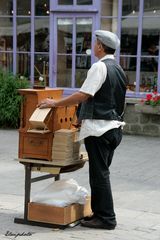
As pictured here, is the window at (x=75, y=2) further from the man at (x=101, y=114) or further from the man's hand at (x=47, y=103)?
the man's hand at (x=47, y=103)

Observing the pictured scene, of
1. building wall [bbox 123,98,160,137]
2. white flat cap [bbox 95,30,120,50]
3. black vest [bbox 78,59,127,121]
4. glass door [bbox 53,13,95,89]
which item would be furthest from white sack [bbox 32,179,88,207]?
glass door [bbox 53,13,95,89]

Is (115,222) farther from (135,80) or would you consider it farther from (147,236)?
(135,80)

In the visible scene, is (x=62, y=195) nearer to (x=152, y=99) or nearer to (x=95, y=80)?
(x=95, y=80)

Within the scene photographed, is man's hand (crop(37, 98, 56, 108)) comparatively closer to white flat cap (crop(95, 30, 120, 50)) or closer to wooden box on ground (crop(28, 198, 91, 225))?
white flat cap (crop(95, 30, 120, 50))

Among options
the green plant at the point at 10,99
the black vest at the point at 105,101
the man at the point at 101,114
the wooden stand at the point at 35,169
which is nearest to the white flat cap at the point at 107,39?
the man at the point at 101,114

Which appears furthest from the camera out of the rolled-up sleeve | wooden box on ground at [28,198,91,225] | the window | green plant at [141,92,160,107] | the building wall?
the window

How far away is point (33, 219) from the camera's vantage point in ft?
17.2

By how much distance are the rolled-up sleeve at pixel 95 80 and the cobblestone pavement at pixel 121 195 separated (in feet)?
4.42

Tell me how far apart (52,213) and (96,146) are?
78 centimetres

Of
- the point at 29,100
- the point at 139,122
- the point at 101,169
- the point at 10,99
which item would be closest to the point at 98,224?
the point at 101,169

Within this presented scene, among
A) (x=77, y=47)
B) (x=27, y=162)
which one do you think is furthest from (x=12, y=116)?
(x=27, y=162)

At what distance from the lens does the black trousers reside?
16.4ft

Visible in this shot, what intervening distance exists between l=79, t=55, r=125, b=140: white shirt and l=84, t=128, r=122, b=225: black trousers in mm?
57

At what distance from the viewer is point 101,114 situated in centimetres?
496
